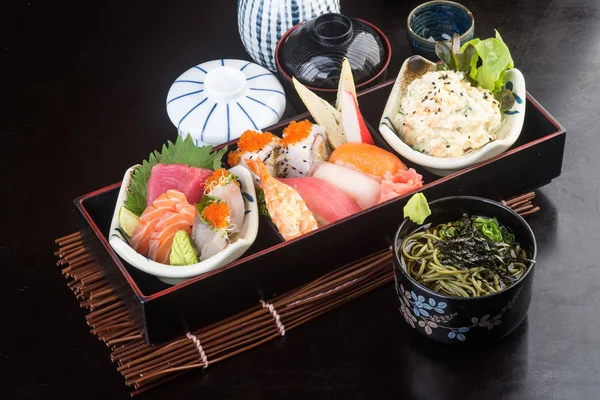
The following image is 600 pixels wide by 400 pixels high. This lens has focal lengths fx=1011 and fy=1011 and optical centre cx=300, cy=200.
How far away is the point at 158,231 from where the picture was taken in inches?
84.3

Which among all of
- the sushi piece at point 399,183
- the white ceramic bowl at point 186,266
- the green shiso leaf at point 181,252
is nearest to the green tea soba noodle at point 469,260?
the sushi piece at point 399,183

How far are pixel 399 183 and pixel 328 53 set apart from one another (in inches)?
21.4

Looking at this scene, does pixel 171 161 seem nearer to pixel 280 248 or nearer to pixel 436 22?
pixel 280 248

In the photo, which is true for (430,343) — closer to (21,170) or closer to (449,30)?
(449,30)

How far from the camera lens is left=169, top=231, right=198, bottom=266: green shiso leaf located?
208cm

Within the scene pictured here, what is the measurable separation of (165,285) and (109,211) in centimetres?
23

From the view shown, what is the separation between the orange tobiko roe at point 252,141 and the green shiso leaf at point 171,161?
1.8 inches

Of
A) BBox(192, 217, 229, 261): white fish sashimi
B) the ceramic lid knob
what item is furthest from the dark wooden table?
BBox(192, 217, 229, 261): white fish sashimi

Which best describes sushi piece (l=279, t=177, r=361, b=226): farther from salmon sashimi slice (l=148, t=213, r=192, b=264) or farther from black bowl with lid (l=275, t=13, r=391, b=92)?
black bowl with lid (l=275, t=13, r=391, b=92)

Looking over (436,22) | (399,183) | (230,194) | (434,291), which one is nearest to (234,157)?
(230,194)

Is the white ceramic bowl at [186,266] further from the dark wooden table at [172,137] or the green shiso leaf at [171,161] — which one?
the dark wooden table at [172,137]

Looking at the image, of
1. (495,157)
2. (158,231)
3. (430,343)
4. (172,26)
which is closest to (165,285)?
(158,231)

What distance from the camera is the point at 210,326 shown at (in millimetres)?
2184

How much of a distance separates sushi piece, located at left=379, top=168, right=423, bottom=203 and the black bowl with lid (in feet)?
1.37
